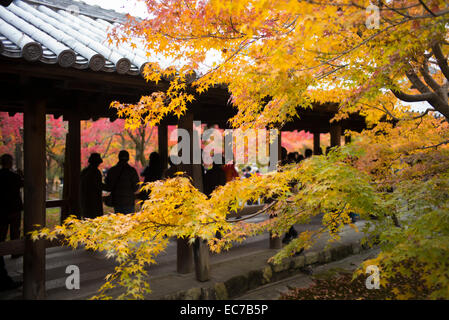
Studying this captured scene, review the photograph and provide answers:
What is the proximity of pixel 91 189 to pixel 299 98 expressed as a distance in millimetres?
4576

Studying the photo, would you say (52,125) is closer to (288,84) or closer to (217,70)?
(217,70)

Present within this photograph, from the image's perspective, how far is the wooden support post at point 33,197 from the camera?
13.7 feet

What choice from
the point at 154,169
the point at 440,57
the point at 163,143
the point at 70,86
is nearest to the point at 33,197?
the point at 70,86

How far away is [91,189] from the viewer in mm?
6535

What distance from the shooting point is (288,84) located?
322cm

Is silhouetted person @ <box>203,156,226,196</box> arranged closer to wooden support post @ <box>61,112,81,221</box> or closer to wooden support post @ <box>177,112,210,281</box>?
wooden support post @ <box>177,112,210,281</box>

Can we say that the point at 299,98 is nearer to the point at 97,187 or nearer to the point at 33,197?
the point at 33,197

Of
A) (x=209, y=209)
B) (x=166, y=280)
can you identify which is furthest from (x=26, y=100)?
(x=166, y=280)

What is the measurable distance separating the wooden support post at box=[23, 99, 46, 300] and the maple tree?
668 mm

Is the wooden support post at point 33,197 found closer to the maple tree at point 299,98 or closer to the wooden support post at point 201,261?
the maple tree at point 299,98

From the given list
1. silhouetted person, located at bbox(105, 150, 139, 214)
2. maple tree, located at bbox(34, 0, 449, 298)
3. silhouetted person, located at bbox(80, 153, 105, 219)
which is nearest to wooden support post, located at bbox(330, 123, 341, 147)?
maple tree, located at bbox(34, 0, 449, 298)
